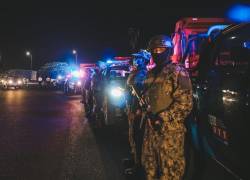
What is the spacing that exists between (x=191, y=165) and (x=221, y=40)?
1276 millimetres

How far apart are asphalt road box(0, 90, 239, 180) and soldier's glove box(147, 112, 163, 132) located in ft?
3.10

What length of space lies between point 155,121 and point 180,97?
33 cm

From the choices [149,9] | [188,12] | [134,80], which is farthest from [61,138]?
[149,9]

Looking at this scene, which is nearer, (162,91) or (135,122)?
(162,91)

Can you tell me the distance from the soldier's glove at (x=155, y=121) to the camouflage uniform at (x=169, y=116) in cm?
2

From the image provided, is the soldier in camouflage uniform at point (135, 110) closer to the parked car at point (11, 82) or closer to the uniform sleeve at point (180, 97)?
the uniform sleeve at point (180, 97)

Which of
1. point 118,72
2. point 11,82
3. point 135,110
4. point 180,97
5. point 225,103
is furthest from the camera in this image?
point 11,82

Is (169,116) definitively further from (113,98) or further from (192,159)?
(113,98)

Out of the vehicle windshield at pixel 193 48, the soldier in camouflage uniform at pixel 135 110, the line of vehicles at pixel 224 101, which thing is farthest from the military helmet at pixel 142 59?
the line of vehicles at pixel 224 101

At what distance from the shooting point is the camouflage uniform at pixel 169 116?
13.0ft

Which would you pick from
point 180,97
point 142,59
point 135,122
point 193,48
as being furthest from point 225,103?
point 193,48

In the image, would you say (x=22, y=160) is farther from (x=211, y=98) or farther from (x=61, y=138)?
(x=211, y=98)

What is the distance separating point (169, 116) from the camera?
4008mm

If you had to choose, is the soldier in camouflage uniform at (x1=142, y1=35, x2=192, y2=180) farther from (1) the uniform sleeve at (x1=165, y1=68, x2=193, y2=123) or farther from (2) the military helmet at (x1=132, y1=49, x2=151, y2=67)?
(2) the military helmet at (x1=132, y1=49, x2=151, y2=67)
